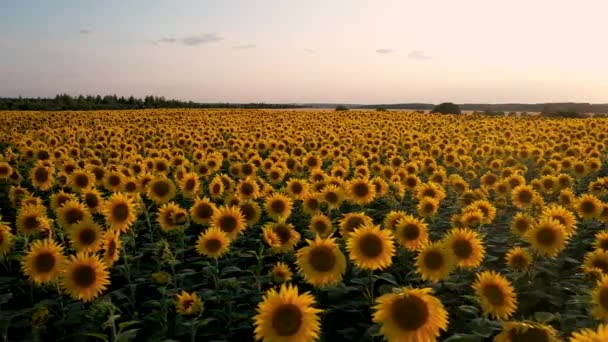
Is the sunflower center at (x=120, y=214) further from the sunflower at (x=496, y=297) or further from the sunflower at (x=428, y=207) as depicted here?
the sunflower at (x=496, y=297)

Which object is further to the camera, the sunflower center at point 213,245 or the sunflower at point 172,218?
the sunflower at point 172,218

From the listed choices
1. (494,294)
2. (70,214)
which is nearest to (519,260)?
(494,294)

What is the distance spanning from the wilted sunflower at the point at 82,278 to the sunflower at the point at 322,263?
2.24 meters

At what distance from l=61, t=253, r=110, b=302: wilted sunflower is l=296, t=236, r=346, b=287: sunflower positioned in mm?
2242

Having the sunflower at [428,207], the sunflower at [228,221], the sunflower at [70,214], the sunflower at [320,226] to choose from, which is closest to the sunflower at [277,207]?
the sunflower at [320,226]

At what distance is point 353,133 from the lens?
24688 mm

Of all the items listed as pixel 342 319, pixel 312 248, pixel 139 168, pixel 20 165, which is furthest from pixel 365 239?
pixel 20 165

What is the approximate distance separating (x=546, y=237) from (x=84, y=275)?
580 cm

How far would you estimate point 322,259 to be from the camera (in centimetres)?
530

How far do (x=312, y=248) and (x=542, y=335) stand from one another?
235 centimetres

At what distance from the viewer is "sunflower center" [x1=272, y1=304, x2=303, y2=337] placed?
406cm

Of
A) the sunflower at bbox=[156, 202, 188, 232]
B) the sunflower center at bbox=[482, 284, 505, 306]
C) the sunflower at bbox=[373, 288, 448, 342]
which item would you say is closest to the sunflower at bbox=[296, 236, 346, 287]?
the sunflower at bbox=[373, 288, 448, 342]

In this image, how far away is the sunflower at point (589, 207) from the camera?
888cm

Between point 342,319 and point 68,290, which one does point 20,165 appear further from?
point 342,319
